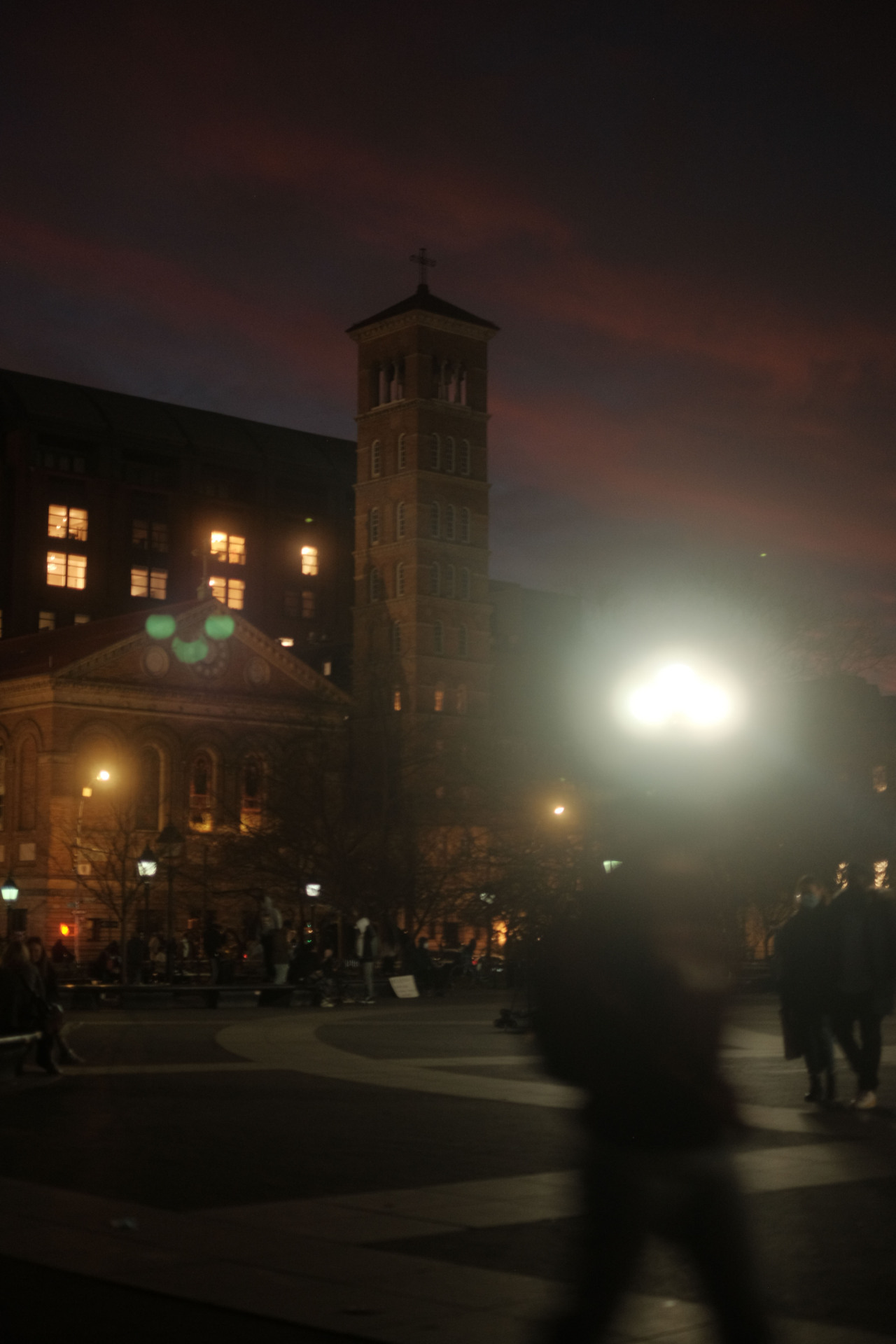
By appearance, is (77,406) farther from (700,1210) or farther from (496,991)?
(700,1210)

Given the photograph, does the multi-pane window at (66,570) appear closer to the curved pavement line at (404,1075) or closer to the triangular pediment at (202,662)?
the triangular pediment at (202,662)

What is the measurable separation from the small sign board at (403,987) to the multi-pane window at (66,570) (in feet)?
198

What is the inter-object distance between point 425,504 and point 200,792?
25.1 metres

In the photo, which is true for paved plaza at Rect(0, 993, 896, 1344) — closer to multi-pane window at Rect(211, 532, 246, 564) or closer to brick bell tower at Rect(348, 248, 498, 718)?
brick bell tower at Rect(348, 248, 498, 718)

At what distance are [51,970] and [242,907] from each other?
54560 mm

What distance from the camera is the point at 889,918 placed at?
14.5m

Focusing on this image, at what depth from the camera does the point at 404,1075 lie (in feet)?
58.1

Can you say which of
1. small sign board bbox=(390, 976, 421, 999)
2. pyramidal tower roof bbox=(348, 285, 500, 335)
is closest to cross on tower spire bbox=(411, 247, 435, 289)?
pyramidal tower roof bbox=(348, 285, 500, 335)

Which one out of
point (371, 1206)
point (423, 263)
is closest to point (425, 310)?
point (423, 263)

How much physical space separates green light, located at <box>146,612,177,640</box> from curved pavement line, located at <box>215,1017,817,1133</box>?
169 ft

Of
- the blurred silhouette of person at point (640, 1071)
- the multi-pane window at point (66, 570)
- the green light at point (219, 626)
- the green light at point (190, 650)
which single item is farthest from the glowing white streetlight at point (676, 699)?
the multi-pane window at point (66, 570)

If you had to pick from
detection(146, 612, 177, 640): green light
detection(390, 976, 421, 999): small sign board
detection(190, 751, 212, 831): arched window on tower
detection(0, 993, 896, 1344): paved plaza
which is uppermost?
detection(146, 612, 177, 640): green light

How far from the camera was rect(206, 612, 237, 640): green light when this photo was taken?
77312mm

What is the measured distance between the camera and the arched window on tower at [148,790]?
74250 millimetres
